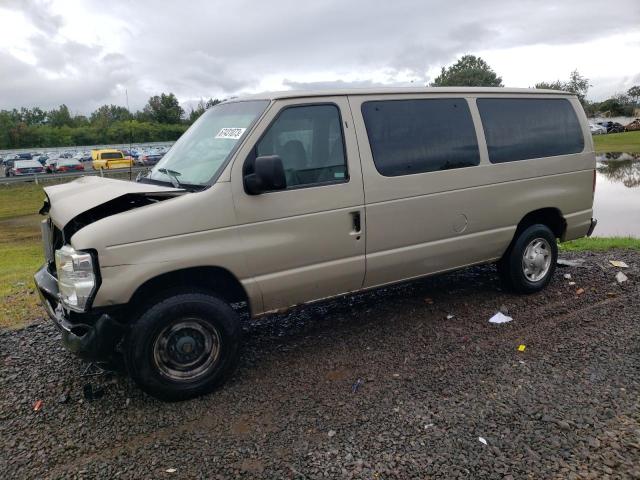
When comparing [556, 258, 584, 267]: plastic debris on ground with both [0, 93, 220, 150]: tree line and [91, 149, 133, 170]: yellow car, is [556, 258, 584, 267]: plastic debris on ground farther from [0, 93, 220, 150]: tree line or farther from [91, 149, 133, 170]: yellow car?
[0, 93, 220, 150]: tree line

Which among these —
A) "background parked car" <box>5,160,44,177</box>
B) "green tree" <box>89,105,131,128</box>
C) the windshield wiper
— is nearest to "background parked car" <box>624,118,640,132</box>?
"background parked car" <box>5,160,44,177</box>

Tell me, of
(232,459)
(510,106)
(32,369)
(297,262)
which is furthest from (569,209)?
(32,369)

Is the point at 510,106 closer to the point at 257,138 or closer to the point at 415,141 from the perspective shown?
the point at 415,141

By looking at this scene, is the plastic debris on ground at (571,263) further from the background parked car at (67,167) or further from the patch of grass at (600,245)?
the background parked car at (67,167)

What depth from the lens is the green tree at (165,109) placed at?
89000 mm

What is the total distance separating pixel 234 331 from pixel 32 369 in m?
1.96

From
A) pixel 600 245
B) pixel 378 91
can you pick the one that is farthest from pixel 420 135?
pixel 600 245

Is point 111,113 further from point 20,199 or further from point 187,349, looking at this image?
point 187,349

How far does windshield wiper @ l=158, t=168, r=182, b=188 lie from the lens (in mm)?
4160

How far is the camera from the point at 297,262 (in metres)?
4.23

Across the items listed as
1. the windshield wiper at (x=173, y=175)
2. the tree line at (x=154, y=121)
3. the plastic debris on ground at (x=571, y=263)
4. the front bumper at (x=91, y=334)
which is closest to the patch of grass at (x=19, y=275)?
the front bumper at (x=91, y=334)

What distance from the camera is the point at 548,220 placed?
19.7 feet

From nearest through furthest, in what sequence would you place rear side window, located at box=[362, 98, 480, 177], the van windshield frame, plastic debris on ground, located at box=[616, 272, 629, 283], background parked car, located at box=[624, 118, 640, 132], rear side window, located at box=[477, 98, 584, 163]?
the van windshield frame → rear side window, located at box=[362, 98, 480, 177] → rear side window, located at box=[477, 98, 584, 163] → plastic debris on ground, located at box=[616, 272, 629, 283] → background parked car, located at box=[624, 118, 640, 132]

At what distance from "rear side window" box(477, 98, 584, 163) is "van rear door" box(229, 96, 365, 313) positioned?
1757mm
